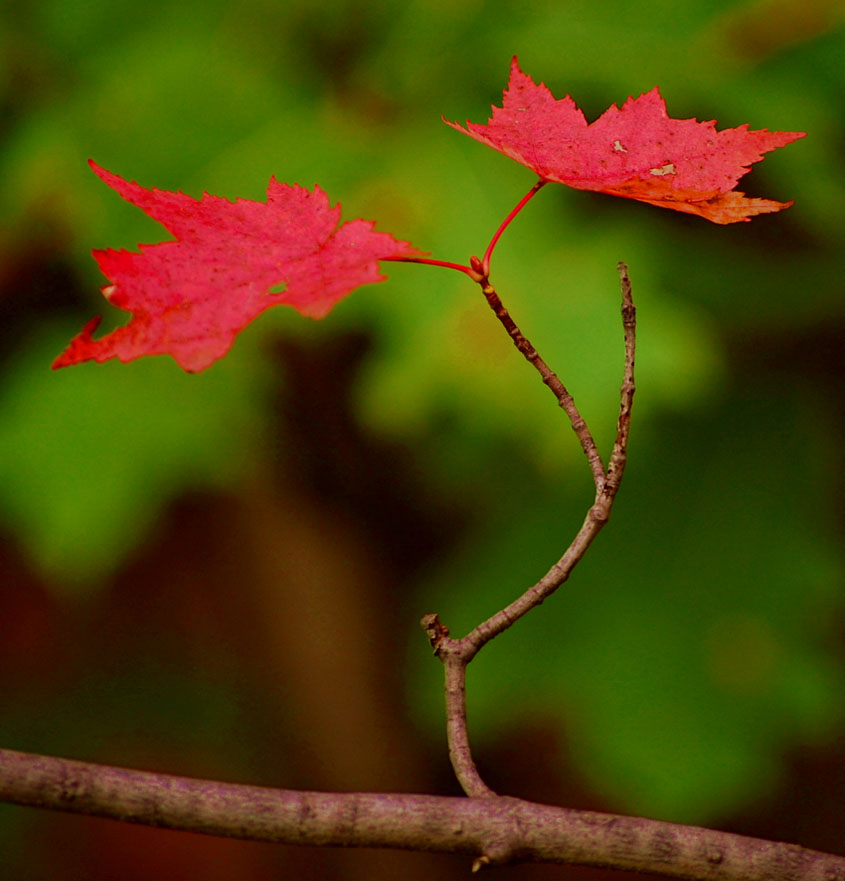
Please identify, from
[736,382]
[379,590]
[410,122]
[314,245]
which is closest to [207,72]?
[410,122]

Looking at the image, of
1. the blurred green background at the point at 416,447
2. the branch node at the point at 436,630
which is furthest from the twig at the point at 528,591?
the blurred green background at the point at 416,447

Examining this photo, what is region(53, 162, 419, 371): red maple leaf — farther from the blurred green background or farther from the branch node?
the blurred green background

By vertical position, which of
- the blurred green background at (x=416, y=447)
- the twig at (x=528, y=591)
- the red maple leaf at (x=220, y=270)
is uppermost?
the blurred green background at (x=416, y=447)

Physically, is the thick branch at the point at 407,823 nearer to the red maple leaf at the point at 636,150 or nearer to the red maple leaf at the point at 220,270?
the red maple leaf at the point at 220,270

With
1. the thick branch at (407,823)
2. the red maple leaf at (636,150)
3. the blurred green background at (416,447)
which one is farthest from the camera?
A: the blurred green background at (416,447)

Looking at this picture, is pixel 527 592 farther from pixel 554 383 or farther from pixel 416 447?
pixel 416 447

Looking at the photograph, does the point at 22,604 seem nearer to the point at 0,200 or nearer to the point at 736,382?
the point at 0,200

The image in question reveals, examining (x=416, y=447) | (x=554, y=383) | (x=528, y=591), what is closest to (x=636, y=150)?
(x=554, y=383)
